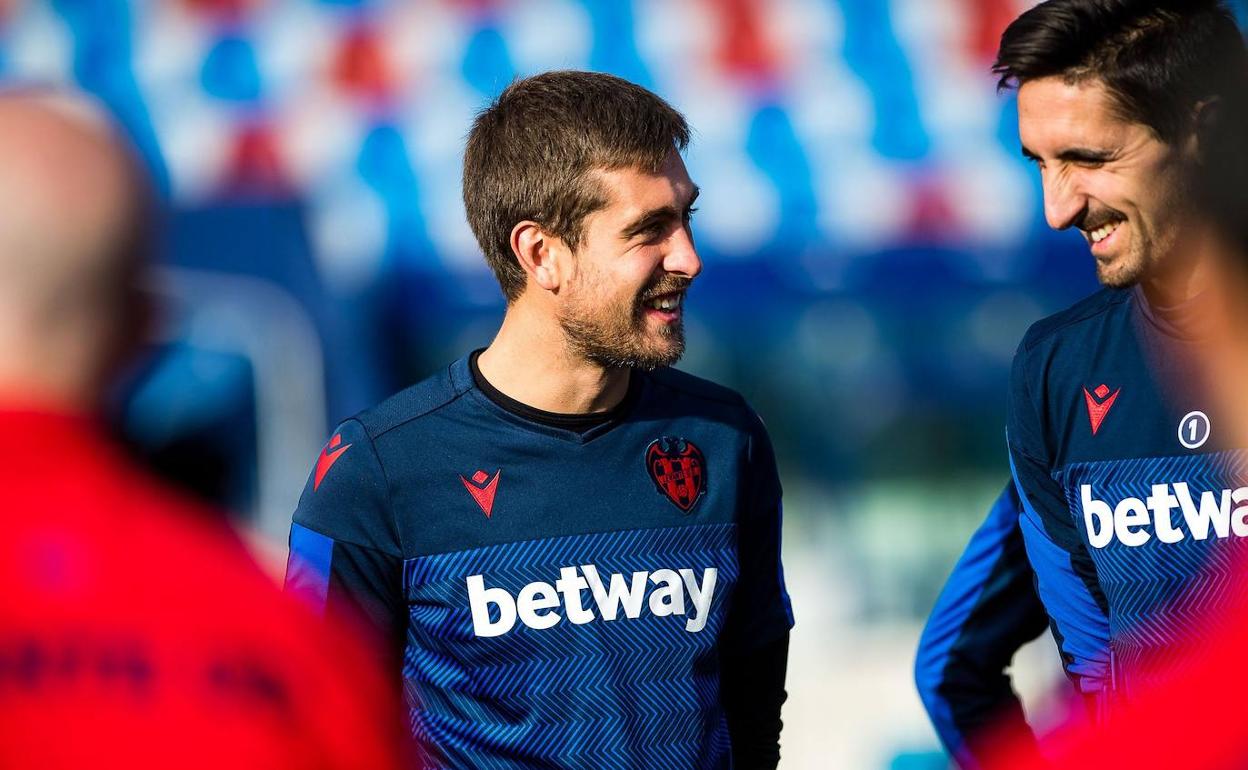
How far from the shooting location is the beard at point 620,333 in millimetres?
1956

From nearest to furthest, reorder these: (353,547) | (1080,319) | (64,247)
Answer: (64,247), (353,547), (1080,319)

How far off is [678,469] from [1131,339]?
2.20 feet

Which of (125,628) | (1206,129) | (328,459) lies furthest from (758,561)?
(125,628)

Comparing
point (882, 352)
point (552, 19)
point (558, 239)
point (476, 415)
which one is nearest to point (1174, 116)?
point (558, 239)

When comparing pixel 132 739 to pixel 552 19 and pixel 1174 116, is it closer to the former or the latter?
pixel 1174 116

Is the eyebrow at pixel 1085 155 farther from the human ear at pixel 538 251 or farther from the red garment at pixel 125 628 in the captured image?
the red garment at pixel 125 628

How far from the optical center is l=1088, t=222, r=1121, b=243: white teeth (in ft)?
6.34

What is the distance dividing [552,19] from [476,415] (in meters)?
2.55

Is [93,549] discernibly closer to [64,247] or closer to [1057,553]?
[64,247]

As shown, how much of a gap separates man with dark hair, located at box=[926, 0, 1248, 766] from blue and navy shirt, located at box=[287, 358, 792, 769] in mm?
508

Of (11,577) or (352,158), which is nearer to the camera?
(11,577)

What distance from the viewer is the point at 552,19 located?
424 centimetres

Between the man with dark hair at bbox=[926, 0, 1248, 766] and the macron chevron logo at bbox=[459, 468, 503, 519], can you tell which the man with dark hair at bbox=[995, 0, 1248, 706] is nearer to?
the man with dark hair at bbox=[926, 0, 1248, 766]

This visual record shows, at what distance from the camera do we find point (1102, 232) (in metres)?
1.95
